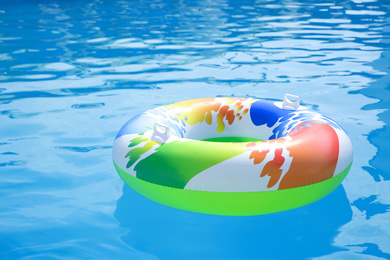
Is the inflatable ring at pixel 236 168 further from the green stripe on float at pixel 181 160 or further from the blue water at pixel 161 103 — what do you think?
the blue water at pixel 161 103

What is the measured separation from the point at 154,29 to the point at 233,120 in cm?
477

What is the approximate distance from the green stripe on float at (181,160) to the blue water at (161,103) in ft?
1.04

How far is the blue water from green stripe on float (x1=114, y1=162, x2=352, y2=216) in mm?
148

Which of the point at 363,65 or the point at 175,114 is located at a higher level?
the point at 175,114

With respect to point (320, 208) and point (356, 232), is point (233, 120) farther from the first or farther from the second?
point (356, 232)

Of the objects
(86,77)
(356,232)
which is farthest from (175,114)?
(86,77)

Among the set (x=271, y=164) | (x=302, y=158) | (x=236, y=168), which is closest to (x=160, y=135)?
(x=236, y=168)

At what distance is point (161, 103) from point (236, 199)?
2.17 m

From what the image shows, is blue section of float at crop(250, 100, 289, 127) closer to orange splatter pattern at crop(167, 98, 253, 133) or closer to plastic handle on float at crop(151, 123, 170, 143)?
orange splatter pattern at crop(167, 98, 253, 133)

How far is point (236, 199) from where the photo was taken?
228 cm

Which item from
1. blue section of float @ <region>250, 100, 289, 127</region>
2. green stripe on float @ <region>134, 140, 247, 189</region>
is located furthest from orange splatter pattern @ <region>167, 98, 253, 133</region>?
green stripe on float @ <region>134, 140, 247, 189</region>

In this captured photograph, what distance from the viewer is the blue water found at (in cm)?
239

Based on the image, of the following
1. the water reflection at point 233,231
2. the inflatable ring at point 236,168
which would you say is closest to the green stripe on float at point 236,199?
the inflatable ring at point 236,168

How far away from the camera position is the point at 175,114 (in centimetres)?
297
